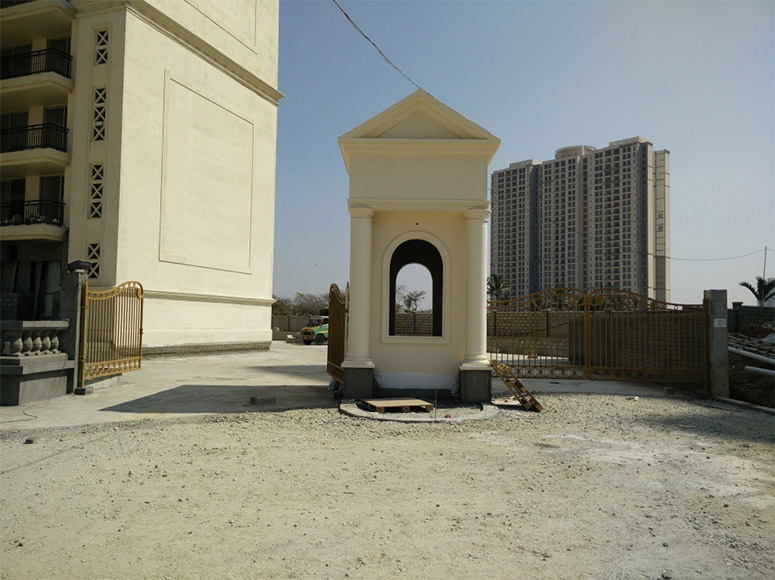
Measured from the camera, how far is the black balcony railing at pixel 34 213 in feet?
64.5

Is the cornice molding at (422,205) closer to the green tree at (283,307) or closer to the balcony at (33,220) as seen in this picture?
the balcony at (33,220)

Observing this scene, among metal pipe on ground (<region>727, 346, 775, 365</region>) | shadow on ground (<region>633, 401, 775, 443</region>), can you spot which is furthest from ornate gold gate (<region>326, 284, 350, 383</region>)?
metal pipe on ground (<region>727, 346, 775, 365</region>)

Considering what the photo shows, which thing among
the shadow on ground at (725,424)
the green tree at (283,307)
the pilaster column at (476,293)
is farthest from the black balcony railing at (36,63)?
the green tree at (283,307)

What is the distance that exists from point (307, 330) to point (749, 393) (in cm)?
2529

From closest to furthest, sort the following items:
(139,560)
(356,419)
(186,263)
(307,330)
Result: (139,560)
(356,419)
(186,263)
(307,330)

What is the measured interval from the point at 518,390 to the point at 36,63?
21561 mm

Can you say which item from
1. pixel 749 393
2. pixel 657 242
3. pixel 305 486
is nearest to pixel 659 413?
pixel 749 393

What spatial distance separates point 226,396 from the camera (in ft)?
35.8

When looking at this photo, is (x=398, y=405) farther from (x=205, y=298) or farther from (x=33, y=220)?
(x=33, y=220)

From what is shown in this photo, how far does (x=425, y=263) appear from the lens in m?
12.8

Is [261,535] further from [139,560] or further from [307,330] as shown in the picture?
[307,330]

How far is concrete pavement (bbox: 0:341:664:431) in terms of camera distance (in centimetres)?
883

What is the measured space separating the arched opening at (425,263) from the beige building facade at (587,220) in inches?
1573

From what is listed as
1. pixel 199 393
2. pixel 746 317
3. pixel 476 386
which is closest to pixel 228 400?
pixel 199 393
